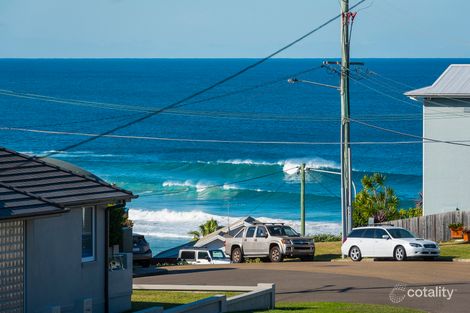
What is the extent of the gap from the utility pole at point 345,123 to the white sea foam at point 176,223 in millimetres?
24800

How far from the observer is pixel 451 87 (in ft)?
150

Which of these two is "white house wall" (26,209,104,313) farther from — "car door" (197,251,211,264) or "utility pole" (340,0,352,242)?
"car door" (197,251,211,264)

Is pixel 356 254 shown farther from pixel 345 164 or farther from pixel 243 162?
pixel 243 162

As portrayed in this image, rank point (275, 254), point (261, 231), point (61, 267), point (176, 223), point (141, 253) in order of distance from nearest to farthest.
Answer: point (61, 267)
point (141, 253)
point (275, 254)
point (261, 231)
point (176, 223)

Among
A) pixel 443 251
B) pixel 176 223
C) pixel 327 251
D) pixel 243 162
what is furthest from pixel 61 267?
pixel 243 162

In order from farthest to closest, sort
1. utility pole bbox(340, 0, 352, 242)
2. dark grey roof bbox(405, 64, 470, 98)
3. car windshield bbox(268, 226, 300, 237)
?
dark grey roof bbox(405, 64, 470, 98), utility pole bbox(340, 0, 352, 242), car windshield bbox(268, 226, 300, 237)

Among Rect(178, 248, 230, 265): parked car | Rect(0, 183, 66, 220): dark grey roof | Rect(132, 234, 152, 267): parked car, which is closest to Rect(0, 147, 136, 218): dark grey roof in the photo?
Rect(0, 183, 66, 220): dark grey roof

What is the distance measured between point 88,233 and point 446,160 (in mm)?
27266

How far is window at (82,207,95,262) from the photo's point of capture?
71.1 ft

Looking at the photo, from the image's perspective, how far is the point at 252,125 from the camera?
12825 centimetres

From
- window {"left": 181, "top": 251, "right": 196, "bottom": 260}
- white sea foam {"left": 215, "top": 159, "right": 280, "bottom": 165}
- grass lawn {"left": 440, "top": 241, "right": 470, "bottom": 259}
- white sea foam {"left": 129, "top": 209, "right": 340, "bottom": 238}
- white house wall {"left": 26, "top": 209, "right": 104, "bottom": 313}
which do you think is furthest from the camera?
white sea foam {"left": 215, "top": 159, "right": 280, "bottom": 165}

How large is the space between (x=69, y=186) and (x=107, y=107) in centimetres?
12570

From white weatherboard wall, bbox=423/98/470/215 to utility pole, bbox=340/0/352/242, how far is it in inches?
273

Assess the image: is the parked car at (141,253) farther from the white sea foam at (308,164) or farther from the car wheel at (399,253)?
the white sea foam at (308,164)
